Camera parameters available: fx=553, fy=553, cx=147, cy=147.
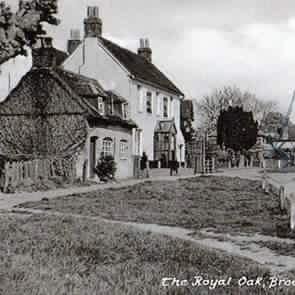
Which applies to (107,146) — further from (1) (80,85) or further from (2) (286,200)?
(2) (286,200)

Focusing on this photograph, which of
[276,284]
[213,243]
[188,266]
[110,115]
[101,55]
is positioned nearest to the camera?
[276,284]

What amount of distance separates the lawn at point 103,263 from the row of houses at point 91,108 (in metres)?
17.3

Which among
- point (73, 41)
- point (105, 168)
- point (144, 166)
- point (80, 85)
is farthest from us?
point (73, 41)

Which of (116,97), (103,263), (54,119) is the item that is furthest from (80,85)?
(103,263)

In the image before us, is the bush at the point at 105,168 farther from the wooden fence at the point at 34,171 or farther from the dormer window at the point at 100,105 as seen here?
the dormer window at the point at 100,105

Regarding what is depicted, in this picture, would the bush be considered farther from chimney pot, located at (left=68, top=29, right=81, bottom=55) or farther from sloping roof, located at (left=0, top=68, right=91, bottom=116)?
chimney pot, located at (left=68, top=29, right=81, bottom=55)

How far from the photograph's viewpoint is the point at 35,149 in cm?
3325

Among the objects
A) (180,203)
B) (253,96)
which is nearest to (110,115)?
(180,203)

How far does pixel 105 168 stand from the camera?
31859mm

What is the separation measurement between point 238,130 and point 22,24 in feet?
180

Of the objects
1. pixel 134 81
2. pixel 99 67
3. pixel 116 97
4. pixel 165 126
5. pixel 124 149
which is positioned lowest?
pixel 124 149

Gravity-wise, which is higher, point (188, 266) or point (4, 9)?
point (4, 9)

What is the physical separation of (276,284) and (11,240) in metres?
5.00

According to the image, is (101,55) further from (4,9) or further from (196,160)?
(4,9)
